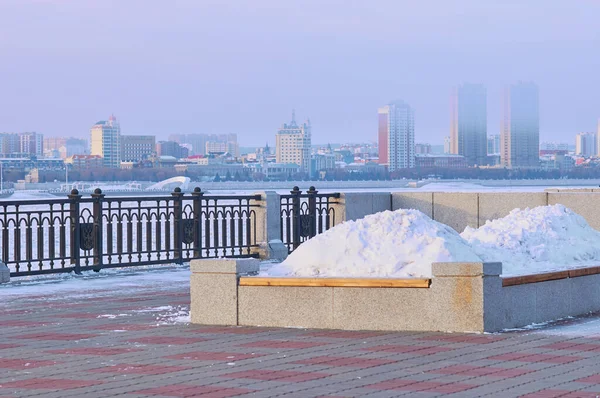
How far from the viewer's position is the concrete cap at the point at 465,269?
9820 millimetres

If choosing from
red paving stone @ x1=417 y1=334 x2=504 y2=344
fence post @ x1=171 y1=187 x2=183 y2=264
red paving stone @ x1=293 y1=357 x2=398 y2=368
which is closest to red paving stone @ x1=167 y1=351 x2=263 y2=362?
red paving stone @ x1=293 y1=357 x2=398 y2=368

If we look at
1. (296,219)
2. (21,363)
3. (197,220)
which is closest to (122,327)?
(21,363)

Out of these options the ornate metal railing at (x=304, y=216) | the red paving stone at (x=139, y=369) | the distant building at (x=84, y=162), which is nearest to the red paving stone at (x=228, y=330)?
the red paving stone at (x=139, y=369)

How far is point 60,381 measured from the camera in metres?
7.69

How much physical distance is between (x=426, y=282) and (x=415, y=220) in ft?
4.45

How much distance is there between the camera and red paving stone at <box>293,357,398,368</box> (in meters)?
8.30

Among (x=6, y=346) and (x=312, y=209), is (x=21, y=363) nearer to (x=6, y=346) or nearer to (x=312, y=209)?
(x=6, y=346)

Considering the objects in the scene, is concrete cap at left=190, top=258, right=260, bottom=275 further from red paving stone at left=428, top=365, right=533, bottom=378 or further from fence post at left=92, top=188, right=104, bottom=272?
fence post at left=92, top=188, right=104, bottom=272

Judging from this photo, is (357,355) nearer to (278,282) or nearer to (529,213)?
(278,282)

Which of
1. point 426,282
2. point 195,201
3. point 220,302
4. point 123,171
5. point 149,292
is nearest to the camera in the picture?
point 426,282

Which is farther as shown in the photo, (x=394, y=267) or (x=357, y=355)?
(x=394, y=267)

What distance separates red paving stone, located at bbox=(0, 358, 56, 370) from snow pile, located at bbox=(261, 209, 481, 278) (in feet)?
9.74

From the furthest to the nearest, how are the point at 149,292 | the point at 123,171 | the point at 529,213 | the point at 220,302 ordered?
the point at 123,171 → the point at 149,292 → the point at 529,213 → the point at 220,302

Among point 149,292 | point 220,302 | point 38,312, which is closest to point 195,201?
point 149,292
